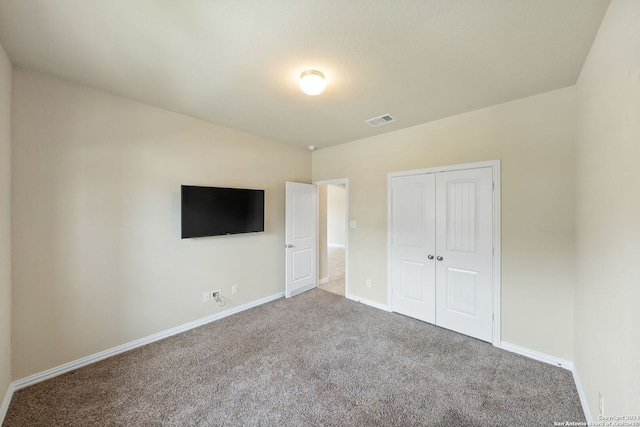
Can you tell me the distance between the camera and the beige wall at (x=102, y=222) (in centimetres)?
198

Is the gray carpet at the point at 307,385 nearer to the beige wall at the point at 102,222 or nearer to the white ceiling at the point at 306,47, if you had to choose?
the beige wall at the point at 102,222

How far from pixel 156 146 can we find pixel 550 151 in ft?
13.2

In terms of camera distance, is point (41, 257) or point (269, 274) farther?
point (269, 274)

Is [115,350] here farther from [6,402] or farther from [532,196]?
[532,196]

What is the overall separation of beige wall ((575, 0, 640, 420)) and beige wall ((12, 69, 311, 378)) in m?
3.49

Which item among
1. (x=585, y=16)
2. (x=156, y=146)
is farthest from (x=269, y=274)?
(x=585, y=16)

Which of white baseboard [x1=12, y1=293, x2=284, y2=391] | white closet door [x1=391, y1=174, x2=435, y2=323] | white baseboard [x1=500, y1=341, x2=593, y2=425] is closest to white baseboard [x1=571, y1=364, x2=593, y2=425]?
white baseboard [x1=500, y1=341, x2=593, y2=425]

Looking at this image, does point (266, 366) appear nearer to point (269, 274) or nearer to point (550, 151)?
point (269, 274)

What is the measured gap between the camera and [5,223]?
1.79m

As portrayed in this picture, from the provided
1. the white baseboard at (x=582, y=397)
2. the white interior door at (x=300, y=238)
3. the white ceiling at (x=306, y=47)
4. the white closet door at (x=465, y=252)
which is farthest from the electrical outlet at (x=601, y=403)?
the white interior door at (x=300, y=238)

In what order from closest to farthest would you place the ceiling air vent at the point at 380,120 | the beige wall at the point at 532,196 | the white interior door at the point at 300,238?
the beige wall at the point at 532,196
the ceiling air vent at the point at 380,120
the white interior door at the point at 300,238

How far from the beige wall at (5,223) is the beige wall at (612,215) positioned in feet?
12.3

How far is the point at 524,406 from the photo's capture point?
177cm

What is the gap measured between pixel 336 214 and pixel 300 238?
5.34 m
